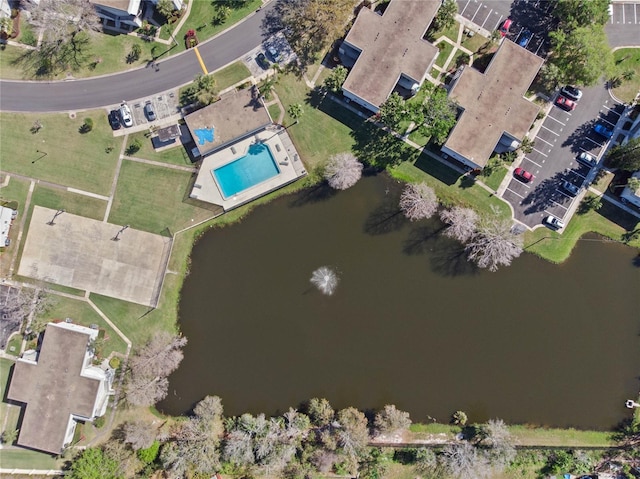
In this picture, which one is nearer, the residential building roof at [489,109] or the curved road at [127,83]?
the residential building roof at [489,109]

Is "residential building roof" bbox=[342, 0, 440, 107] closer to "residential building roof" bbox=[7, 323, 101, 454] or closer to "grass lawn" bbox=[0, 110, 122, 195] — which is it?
"grass lawn" bbox=[0, 110, 122, 195]

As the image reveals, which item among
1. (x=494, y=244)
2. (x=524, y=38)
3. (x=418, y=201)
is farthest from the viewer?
(x=524, y=38)

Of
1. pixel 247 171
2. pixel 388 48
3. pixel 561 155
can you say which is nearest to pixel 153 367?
pixel 247 171

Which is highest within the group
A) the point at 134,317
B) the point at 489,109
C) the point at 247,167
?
the point at 489,109

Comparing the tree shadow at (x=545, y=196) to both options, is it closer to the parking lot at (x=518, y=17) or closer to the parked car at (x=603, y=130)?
the parked car at (x=603, y=130)

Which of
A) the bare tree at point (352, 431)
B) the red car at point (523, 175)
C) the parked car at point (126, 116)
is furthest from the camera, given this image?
the red car at point (523, 175)

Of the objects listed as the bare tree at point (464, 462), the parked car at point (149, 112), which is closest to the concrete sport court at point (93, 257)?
the parked car at point (149, 112)

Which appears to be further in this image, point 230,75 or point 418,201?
point 230,75

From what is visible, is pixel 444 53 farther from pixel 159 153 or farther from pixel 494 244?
pixel 159 153
